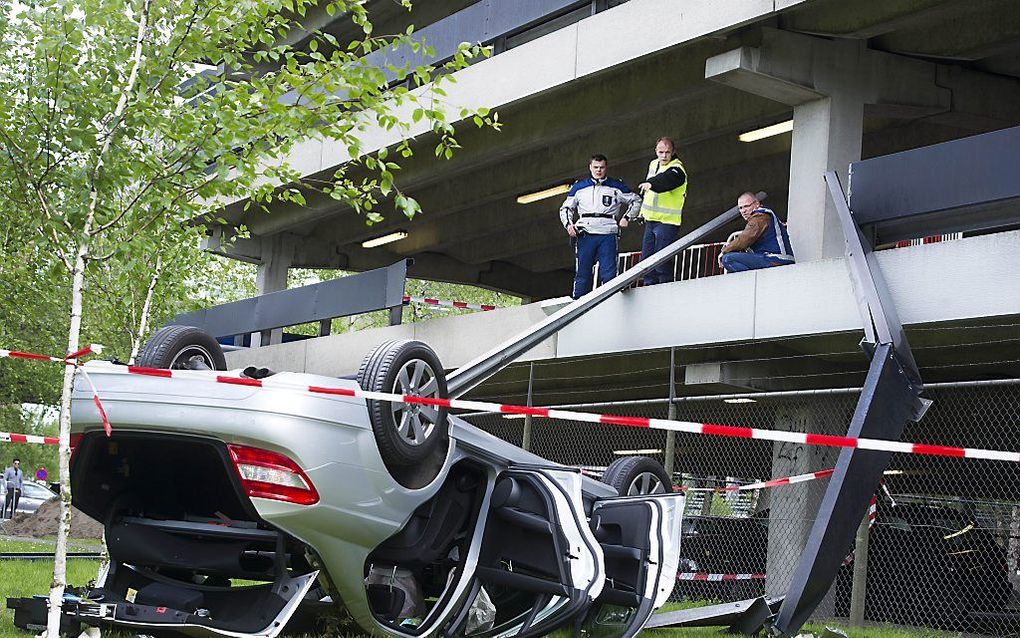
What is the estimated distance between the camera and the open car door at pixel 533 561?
6.69 meters

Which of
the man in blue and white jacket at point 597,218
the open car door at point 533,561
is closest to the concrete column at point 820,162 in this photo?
the man in blue and white jacket at point 597,218

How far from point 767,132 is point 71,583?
11.2m

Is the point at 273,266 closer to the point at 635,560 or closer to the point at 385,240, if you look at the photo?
the point at 385,240

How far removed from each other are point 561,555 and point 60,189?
199 inches

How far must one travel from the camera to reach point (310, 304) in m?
19.5

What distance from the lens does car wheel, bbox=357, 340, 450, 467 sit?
6.03m

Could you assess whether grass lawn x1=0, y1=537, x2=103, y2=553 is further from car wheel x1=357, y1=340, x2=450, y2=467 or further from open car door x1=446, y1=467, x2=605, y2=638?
car wheel x1=357, y1=340, x2=450, y2=467

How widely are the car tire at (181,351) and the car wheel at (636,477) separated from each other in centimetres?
314

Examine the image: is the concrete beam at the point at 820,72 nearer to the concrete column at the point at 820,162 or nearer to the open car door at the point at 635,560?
the concrete column at the point at 820,162

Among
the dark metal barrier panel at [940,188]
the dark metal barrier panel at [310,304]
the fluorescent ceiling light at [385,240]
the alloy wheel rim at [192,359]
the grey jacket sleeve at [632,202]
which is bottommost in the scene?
the alloy wheel rim at [192,359]

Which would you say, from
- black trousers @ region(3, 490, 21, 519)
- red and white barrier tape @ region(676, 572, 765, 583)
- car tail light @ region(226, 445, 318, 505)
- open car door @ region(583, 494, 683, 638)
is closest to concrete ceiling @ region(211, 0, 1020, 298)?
red and white barrier tape @ region(676, 572, 765, 583)

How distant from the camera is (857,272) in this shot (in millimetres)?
10383

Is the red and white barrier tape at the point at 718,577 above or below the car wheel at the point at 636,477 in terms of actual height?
below

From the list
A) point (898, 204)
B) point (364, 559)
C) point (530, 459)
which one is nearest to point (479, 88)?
point (898, 204)
